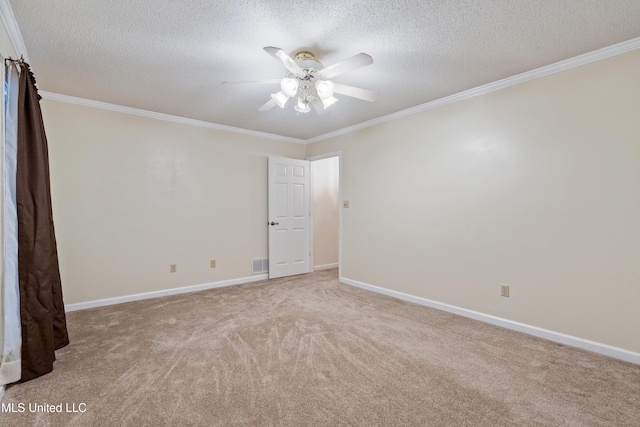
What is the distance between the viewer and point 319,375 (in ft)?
7.10

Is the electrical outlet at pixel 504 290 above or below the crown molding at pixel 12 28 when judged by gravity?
below

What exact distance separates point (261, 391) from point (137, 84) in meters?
3.08

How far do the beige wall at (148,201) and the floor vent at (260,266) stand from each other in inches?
3.8

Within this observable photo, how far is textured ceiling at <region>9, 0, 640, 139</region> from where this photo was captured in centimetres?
195

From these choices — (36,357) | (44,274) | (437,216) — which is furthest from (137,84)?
(437,216)

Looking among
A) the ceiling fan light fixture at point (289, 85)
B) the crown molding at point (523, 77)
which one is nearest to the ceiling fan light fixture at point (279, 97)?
the ceiling fan light fixture at point (289, 85)

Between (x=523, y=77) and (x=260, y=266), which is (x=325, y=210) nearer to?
(x=260, y=266)

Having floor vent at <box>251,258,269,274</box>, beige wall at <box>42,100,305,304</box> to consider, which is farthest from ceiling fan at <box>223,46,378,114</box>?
floor vent at <box>251,258,269,274</box>

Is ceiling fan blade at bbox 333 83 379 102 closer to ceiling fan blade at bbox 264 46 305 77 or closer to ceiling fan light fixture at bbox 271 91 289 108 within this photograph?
ceiling fan blade at bbox 264 46 305 77

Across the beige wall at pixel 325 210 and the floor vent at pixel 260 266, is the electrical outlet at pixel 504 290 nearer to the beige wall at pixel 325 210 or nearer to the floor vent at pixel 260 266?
the beige wall at pixel 325 210

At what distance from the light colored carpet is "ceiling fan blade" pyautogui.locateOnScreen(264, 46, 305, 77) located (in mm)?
2198

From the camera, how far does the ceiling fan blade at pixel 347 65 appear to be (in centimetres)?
203

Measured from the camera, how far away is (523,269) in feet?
9.60

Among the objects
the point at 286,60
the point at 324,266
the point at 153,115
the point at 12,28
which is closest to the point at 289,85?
the point at 286,60
